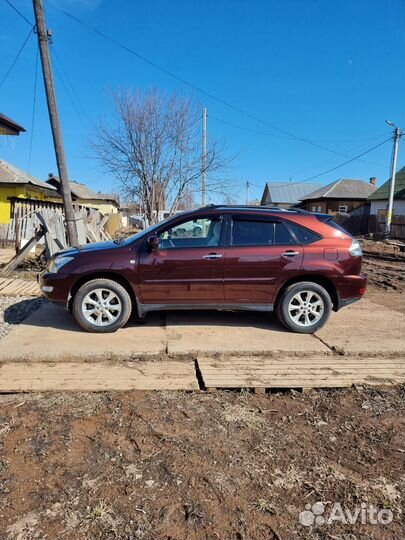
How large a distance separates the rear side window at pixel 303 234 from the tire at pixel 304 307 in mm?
579

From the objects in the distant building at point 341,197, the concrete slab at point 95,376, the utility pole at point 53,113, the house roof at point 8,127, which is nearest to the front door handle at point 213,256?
the concrete slab at point 95,376

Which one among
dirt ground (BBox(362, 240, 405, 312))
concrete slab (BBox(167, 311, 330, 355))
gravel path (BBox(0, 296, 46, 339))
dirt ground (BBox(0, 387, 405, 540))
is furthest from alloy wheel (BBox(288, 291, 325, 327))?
gravel path (BBox(0, 296, 46, 339))

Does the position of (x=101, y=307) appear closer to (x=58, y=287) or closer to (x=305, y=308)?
(x=58, y=287)

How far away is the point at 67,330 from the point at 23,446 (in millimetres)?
2626

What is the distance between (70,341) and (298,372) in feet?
9.22

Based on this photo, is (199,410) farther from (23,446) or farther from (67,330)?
(67,330)

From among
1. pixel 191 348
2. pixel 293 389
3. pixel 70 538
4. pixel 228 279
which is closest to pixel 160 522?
pixel 70 538

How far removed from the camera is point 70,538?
2.01 metres

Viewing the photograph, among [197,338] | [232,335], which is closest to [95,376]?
[197,338]

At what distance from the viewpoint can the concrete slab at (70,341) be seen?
446 cm

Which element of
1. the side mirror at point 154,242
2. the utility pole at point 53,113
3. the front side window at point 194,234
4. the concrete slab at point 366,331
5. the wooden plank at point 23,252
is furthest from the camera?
the wooden plank at point 23,252

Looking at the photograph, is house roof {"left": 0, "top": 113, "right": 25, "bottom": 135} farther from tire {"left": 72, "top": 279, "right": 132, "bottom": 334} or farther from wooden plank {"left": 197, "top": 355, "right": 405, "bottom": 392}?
wooden plank {"left": 197, "top": 355, "right": 405, "bottom": 392}

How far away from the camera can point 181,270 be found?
519cm

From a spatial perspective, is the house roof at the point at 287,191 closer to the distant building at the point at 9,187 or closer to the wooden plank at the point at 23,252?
the distant building at the point at 9,187
